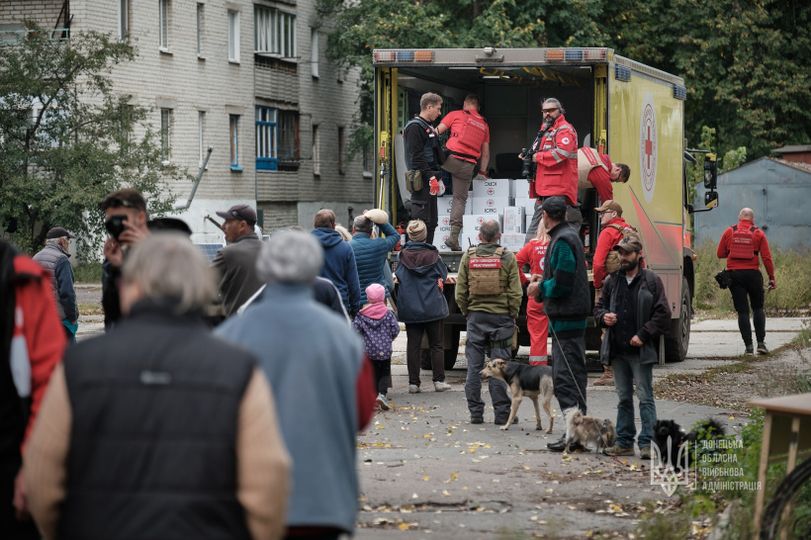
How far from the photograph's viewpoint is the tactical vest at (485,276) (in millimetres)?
13331

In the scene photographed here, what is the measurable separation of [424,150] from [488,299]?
3.31 m

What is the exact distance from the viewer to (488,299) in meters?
13.4

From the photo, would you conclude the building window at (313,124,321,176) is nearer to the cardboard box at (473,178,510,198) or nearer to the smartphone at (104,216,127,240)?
the cardboard box at (473,178,510,198)

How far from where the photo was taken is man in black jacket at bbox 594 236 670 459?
10.8 m

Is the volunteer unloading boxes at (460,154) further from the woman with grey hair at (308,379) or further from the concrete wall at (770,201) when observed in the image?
the concrete wall at (770,201)

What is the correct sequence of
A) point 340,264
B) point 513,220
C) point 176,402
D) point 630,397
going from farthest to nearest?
1. point 513,220
2. point 340,264
3. point 630,397
4. point 176,402

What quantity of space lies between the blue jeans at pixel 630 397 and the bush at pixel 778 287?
57.3ft

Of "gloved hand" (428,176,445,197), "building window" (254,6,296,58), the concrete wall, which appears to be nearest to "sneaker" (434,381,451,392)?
"gloved hand" (428,176,445,197)

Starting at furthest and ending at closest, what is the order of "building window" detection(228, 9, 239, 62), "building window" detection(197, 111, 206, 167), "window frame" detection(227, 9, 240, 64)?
"building window" detection(228, 9, 239, 62), "window frame" detection(227, 9, 240, 64), "building window" detection(197, 111, 206, 167)

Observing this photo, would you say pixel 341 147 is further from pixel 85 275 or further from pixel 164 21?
pixel 85 275

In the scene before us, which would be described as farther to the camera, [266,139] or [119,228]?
[266,139]

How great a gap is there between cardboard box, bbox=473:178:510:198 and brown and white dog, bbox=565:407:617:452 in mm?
6307

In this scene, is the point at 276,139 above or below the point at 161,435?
above

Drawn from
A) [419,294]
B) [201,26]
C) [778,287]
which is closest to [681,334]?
[419,294]
